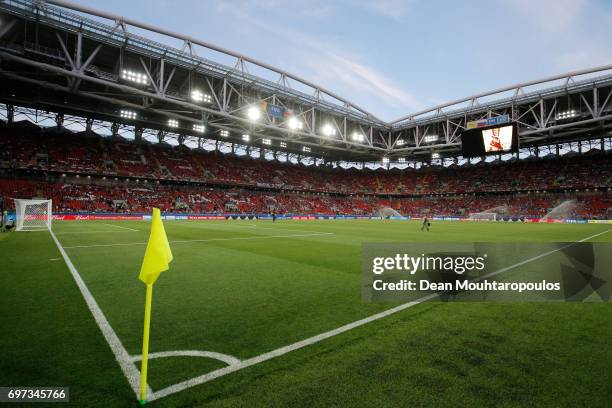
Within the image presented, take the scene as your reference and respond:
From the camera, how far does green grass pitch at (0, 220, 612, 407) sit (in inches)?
104

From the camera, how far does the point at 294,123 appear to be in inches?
1746

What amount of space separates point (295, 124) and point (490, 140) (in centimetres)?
2561

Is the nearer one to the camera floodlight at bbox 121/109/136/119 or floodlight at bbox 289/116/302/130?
floodlight at bbox 289/116/302/130

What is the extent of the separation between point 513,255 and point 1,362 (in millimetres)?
12765

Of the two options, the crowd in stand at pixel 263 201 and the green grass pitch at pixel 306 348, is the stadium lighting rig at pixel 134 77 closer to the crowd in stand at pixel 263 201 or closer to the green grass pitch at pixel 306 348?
the crowd in stand at pixel 263 201

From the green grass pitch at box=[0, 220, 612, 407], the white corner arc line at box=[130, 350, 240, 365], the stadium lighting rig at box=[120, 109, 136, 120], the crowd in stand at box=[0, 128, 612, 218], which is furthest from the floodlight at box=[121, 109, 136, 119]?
the white corner arc line at box=[130, 350, 240, 365]

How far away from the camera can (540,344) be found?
3719 millimetres


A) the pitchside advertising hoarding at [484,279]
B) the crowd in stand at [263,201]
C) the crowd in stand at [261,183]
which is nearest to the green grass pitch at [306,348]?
the pitchside advertising hoarding at [484,279]

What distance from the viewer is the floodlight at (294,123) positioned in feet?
144

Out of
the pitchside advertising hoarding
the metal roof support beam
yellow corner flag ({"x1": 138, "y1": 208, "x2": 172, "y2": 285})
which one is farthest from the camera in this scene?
the metal roof support beam

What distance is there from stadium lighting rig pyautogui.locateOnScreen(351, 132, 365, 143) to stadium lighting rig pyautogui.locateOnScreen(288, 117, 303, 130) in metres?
12.5

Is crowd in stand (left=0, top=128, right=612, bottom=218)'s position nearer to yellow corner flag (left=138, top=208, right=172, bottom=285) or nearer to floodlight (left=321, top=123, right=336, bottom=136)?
floodlight (left=321, top=123, right=336, bottom=136)

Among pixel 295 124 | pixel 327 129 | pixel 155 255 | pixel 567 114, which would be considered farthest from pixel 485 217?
pixel 155 255

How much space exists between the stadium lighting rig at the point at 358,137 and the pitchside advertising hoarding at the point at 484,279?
150 ft
